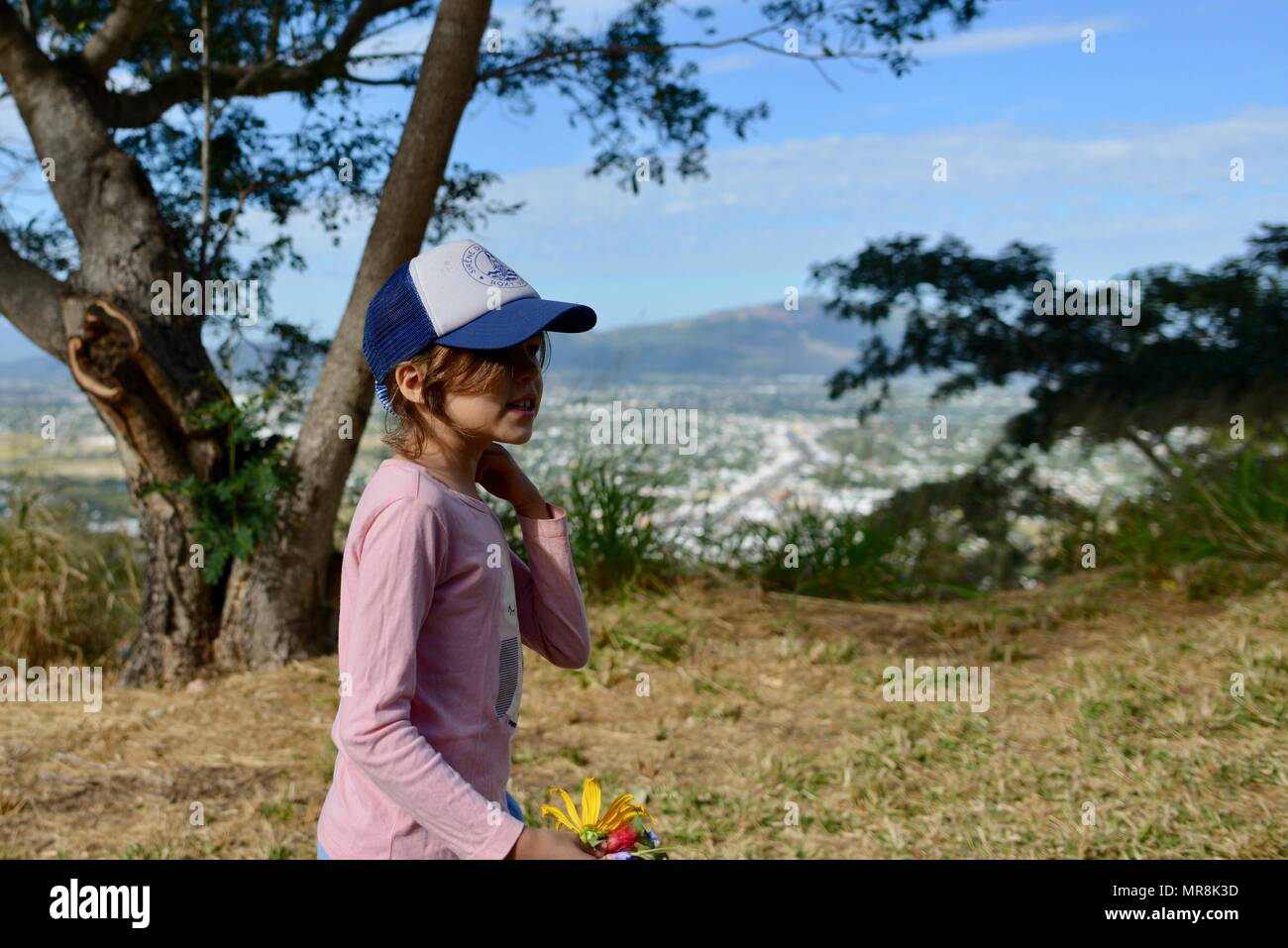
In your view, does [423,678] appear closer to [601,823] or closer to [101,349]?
[601,823]

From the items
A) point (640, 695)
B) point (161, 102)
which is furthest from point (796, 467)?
point (161, 102)

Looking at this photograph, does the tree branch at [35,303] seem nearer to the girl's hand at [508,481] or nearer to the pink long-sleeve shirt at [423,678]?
the girl's hand at [508,481]

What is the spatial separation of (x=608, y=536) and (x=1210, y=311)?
217 inches

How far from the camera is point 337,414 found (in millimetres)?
5410

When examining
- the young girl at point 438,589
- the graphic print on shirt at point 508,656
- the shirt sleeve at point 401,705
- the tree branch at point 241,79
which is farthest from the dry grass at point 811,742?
the tree branch at point 241,79

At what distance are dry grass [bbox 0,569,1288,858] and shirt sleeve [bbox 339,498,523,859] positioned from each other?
2129 millimetres

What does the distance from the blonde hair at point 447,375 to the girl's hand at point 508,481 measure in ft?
0.47

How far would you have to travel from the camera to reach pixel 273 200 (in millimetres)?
6301

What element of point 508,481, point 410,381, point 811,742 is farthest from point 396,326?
point 811,742

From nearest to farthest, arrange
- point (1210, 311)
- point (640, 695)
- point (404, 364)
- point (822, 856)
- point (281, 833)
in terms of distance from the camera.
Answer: point (404, 364) < point (822, 856) < point (281, 833) < point (640, 695) < point (1210, 311)

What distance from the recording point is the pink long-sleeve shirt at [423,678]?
5.34 ft

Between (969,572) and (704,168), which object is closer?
(704,168)
